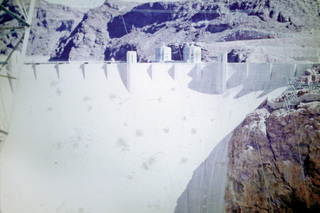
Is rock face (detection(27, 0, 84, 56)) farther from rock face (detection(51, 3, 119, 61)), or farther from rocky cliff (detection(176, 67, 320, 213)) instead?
rocky cliff (detection(176, 67, 320, 213))

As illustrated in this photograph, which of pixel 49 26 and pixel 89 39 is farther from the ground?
pixel 49 26

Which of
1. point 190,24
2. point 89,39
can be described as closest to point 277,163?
point 190,24

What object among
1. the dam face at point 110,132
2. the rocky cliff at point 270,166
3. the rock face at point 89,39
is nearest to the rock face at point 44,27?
the rock face at point 89,39

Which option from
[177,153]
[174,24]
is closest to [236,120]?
[177,153]

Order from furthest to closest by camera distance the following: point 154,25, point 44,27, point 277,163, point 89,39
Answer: point 89,39 < point 44,27 < point 154,25 < point 277,163

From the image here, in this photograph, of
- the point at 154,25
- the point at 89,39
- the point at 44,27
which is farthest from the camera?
the point at 89,39

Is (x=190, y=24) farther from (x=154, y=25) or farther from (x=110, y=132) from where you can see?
(x=110, y=132)

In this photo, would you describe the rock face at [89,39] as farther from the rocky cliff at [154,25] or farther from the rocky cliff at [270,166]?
the rocky cliff at [270,166]

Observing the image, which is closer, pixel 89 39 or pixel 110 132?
pixel 110 132
